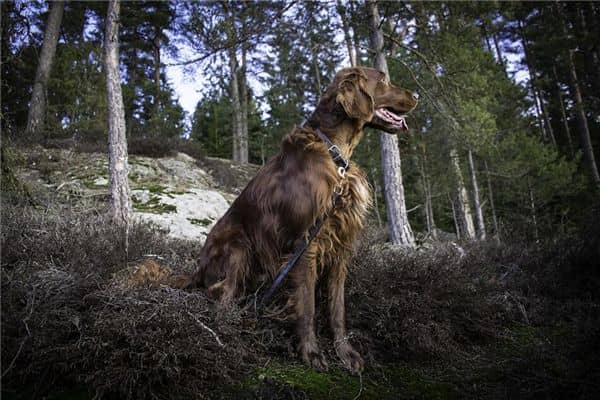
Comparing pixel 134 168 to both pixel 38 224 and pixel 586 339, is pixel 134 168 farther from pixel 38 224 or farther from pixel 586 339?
pixel 586 339

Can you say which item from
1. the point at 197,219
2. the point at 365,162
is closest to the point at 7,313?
the point at 197,219

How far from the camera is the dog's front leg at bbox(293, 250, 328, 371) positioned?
97.7 inches

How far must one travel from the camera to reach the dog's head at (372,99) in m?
2.96

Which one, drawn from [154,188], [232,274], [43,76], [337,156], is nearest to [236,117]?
[43,76]

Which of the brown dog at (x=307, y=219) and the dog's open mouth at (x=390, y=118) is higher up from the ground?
the dog's open mouth at (x=390, y=118)

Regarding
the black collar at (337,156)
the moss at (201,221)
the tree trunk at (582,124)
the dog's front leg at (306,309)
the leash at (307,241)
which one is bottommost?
the dog's front leg at (306,309)

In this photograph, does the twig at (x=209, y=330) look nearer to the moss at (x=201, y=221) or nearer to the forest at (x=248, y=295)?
the forest at (x=248, y=295)

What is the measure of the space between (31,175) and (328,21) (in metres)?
6.60

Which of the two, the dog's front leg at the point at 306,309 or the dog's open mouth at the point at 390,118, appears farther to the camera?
the dog's open mouth at the point at 390,118

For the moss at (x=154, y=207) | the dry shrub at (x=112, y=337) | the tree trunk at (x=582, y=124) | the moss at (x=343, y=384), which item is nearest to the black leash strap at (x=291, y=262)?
the dry shrub at (x=112, y=337)

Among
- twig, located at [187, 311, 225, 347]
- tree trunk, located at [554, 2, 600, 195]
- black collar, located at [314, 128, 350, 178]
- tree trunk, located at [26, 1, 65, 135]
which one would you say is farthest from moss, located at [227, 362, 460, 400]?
tree trunk, located at [554, 2, 600, 195]

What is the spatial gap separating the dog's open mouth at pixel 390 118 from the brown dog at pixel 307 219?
95 mm

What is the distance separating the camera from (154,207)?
23.4 feet

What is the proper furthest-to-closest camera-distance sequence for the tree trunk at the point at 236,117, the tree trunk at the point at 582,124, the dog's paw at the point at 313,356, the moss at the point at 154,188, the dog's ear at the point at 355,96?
the tree trunk at the point at 582,124, the tree trunk at the point at 236,117, the moss at the point at 154,188, the dog's ear at the point at 355,96, the dog's paw at the point at 313,356
